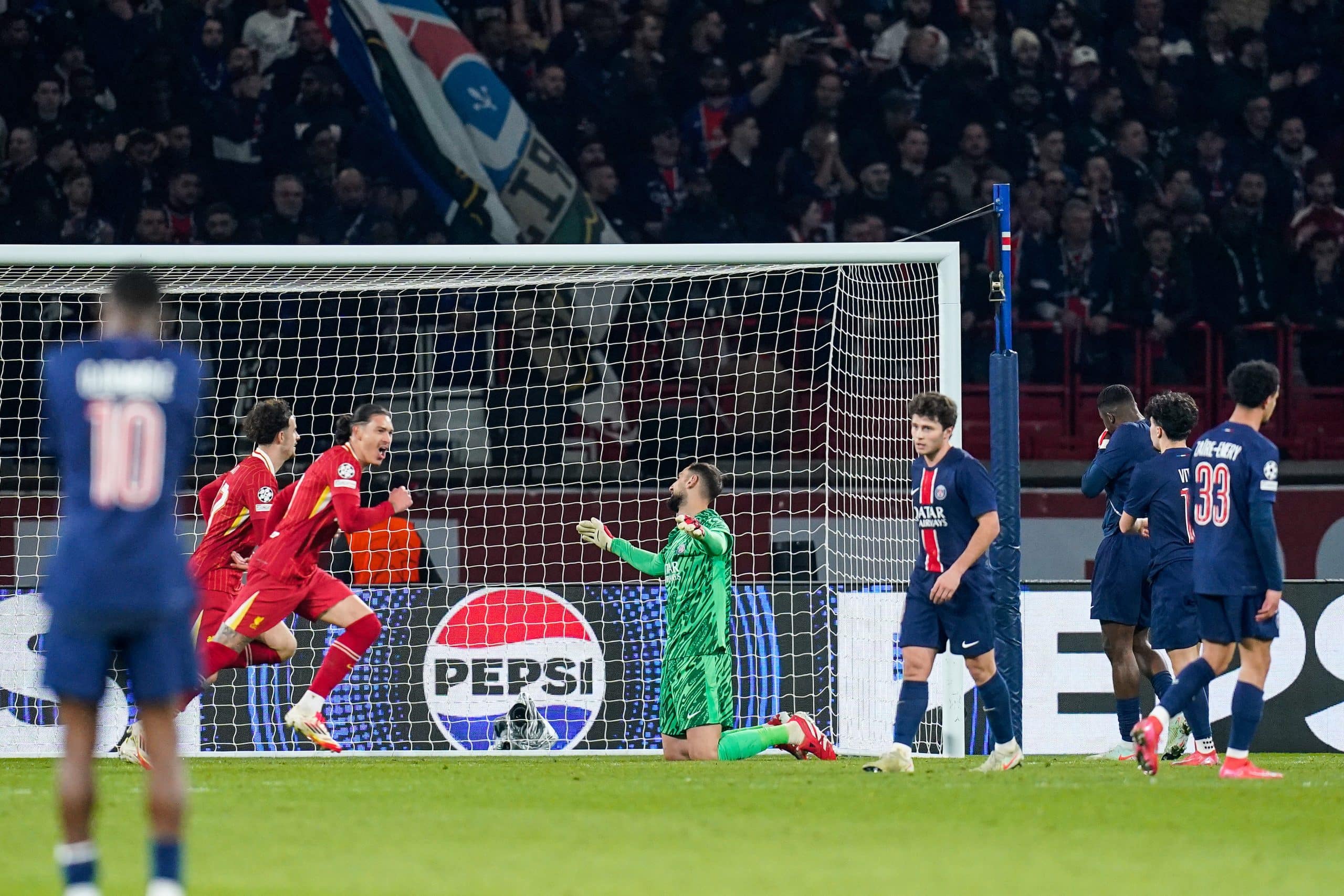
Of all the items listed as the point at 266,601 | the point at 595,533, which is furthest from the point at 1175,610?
the point at 266,601

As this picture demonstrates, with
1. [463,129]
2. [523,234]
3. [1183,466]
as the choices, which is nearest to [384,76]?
[463,129]

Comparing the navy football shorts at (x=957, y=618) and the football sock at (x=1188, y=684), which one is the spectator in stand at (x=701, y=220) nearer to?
the navy football shorts at (x=957, y=618)

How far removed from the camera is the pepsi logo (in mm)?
9531

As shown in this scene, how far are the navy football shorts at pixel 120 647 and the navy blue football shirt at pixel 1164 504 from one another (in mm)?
5312

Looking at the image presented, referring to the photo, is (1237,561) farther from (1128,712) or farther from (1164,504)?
(1128,712)

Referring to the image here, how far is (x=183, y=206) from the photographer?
1320 centimetres

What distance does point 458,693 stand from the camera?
9.59 metres

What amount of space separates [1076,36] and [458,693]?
8.65 meters

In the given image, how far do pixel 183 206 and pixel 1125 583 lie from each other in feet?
26.6

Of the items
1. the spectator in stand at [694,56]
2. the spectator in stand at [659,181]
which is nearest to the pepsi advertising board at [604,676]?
the spectator in stand at [659,181]

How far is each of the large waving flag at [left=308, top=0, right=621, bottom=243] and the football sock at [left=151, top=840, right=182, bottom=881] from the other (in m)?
→ 9.84

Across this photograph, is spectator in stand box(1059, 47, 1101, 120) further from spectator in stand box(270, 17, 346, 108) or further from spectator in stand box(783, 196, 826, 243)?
spectator in stand box(270, 17, 346, 108)

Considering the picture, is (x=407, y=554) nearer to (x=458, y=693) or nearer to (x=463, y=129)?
(x=458, y=693)

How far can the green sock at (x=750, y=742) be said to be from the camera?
816 cm
